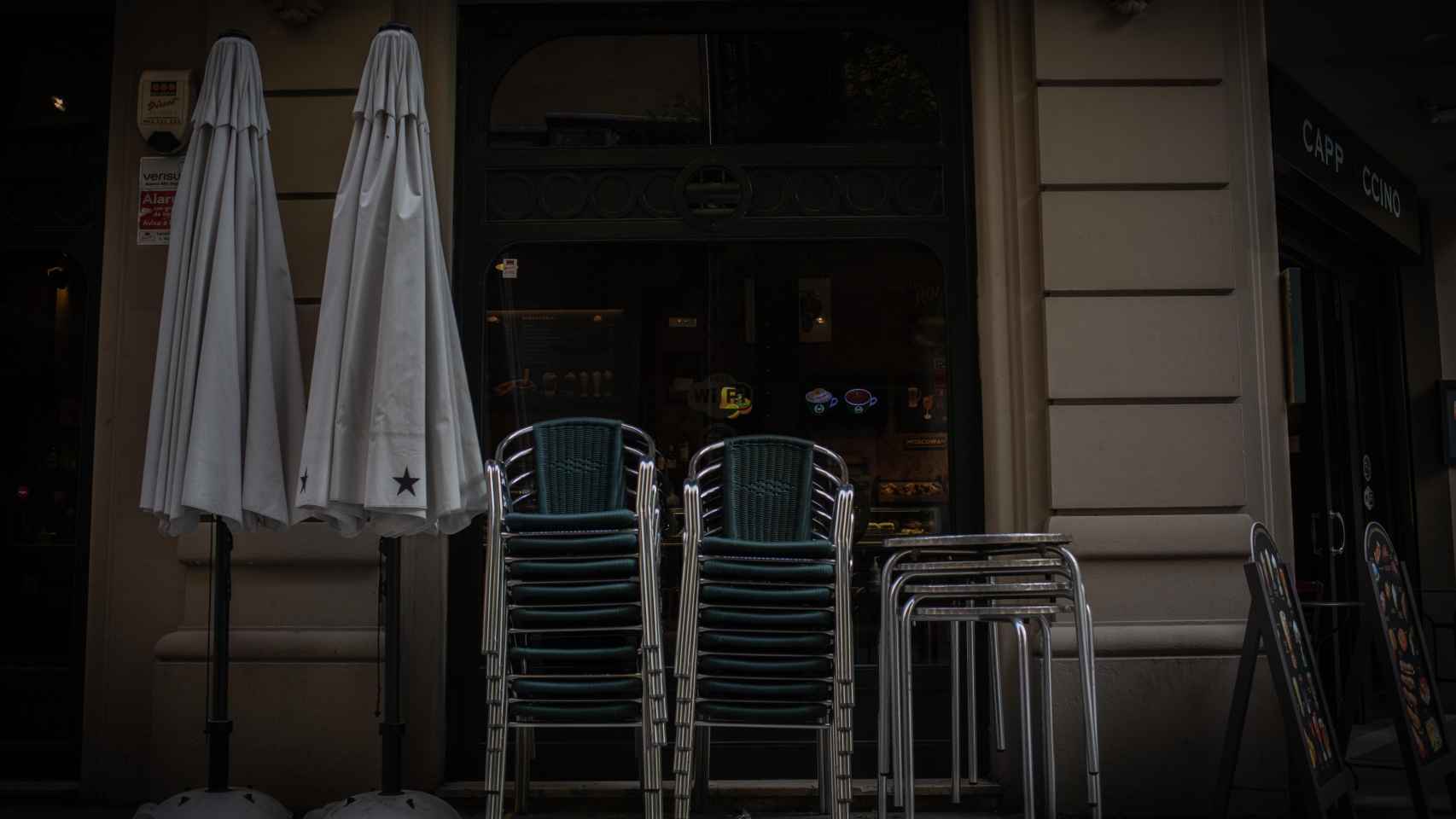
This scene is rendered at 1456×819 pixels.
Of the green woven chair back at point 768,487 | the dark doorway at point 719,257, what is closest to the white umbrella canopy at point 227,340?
the dark doorway at point 719,257

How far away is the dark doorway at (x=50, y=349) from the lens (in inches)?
248

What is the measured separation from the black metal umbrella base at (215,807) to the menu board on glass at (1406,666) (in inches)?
171

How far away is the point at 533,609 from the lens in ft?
15.8

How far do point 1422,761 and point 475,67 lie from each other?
206 inches

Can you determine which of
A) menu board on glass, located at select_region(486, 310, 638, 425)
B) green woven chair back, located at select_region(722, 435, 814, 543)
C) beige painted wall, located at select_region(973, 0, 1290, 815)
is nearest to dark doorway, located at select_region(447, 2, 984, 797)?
menu board on glass, located at select_region(486, 310, 638, 425)

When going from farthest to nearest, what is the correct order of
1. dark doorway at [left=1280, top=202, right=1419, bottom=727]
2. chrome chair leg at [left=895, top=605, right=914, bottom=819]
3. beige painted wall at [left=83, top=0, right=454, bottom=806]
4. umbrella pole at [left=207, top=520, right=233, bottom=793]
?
dark doorway at [left=1280, top=202, right=1419, bottom=727]
beige painted wall at [left=83, top=0, right=454, bottom=806]
umbrella pole at [left=207, top=520, right=233, bottom=793]
chrome chair leg at [left=895, top=605, right=914, bottom=819]

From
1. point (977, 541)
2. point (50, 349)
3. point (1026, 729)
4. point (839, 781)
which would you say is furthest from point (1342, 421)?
point (50, 349)

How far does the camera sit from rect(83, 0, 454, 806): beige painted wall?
18.9 feet

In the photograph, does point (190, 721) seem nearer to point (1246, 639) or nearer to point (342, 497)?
point (342, 497)

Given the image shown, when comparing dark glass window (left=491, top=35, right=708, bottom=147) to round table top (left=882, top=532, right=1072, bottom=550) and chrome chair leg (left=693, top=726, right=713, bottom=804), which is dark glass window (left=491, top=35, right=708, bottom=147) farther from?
chrome chair leg (left=693, top=726, right=713, bottom=804)

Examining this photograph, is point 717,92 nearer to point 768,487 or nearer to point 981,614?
point 768,487

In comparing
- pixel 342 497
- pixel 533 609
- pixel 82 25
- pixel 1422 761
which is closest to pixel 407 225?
pixel 342 497

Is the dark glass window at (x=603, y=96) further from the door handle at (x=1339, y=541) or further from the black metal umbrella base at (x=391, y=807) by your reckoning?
the door handle at (x=1339, y=541)

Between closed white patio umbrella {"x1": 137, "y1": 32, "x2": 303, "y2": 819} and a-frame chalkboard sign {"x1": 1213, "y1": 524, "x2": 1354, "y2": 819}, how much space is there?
360 centimetres
